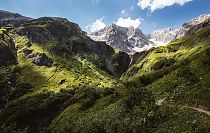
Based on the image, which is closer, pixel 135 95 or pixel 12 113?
pixel 135 95

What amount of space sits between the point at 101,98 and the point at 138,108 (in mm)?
68905

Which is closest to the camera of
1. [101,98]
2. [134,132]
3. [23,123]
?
[134,132]

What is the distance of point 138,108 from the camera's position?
216 ft

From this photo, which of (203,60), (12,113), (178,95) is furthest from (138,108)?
(12,113)

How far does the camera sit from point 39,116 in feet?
575

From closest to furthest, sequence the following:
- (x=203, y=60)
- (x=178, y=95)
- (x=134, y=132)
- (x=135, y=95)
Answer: (x=134, y=132) → (x=135, y=95) → (x=178, y=95) → (x=203, y=60)

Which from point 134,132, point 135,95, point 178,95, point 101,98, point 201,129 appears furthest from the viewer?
point 101,98

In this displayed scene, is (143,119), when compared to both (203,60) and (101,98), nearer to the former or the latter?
(203,60)

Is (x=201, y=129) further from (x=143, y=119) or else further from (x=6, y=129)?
(x=6, y=129)

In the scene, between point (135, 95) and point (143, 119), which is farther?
point (135, 95)

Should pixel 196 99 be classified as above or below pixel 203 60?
below

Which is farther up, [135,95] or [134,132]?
[135,95]

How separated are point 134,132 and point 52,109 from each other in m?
127

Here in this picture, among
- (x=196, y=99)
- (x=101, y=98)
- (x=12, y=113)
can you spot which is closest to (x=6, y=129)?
(x=196, y=99)
